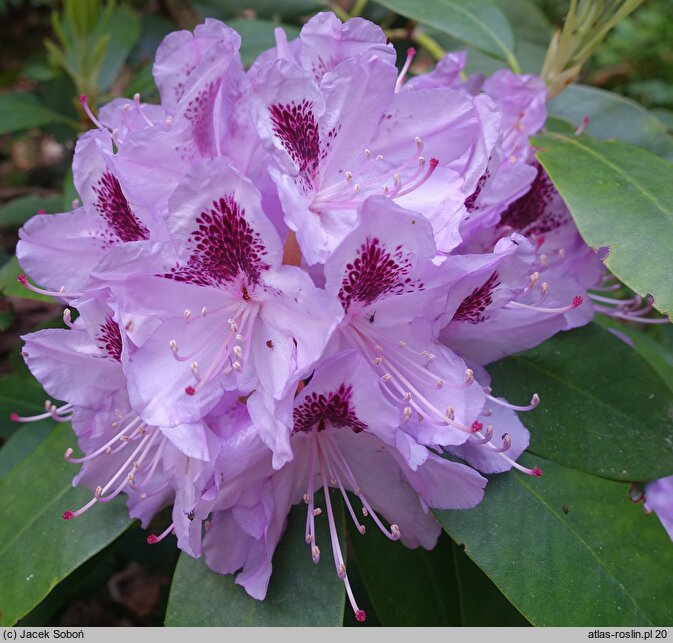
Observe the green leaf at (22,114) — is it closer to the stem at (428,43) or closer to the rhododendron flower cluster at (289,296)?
the rhododendron flower cluster at (289,296)

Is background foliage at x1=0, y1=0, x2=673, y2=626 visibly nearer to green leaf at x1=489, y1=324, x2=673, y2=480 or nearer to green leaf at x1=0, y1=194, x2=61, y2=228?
green leaf at x1=489, y1=324, x2=673, y2=480

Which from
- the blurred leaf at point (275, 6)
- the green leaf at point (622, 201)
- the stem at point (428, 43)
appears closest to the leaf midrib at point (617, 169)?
the green leaf at point (622, 201)

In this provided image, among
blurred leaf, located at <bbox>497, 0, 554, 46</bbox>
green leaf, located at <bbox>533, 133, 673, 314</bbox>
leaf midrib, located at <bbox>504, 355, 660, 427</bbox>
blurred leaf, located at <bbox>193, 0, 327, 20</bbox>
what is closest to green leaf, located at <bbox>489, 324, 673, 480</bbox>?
leaf midrib, located at <bbox>504, 355, 660, 427</bbox>

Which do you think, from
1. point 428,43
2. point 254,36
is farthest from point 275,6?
point 428,43

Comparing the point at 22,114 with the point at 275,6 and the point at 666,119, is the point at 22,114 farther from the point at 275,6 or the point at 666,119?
the point at 666,119

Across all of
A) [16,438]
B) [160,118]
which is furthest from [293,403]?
[16,438]

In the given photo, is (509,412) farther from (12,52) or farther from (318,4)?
(12,52)
